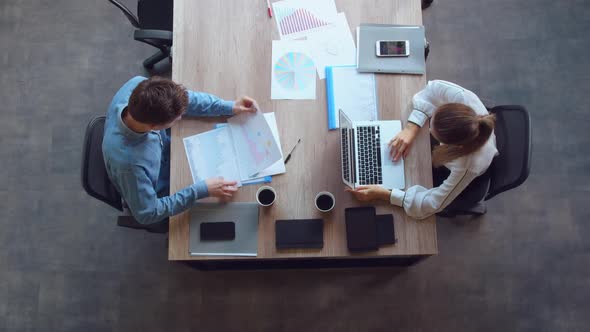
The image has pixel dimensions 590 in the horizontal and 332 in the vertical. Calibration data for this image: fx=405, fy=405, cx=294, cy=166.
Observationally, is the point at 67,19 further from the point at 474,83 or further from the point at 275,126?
the point at 474,83

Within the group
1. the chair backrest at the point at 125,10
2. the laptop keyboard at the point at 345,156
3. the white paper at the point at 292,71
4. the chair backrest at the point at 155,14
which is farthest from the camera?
the chair backrest at the point at 155,14

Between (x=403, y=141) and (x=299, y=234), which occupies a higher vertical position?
(x=403, y=141)

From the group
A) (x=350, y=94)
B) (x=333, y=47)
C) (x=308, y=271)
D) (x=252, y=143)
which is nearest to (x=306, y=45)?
(x=333, y=47)

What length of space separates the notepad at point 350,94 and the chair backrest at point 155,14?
1.08m

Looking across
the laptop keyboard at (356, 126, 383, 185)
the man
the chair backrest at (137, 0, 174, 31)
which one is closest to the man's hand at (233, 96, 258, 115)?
the man

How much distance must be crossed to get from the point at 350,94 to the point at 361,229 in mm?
546

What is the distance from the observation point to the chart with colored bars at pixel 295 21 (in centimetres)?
171

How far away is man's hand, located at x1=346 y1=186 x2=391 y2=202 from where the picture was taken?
4.94 ft

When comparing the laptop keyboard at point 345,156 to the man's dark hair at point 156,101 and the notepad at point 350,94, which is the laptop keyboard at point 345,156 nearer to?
the notepad at point 350,94

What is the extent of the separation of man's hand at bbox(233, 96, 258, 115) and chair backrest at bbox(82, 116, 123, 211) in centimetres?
56

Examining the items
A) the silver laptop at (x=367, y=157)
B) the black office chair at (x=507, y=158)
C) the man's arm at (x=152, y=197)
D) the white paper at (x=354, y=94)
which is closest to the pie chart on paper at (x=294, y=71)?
the white paper at (x=354, y=94)

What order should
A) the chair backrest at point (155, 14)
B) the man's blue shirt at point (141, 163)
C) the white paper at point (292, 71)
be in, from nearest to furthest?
1. the man's blue shirt at point (141, 163)
2. the white paper at point (292, 71)
3. the chair backrest at point (155, 14)

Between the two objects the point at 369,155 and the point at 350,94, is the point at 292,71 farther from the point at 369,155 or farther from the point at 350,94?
the point at 369,155

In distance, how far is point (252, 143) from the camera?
1593 mm
